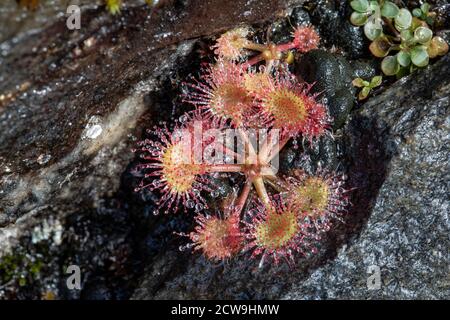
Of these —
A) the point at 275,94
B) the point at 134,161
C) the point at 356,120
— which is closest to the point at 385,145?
the point at 356,120

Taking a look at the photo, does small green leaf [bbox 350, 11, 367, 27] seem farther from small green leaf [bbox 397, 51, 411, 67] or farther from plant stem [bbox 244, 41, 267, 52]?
plant stem [bbox 244, 41, 267, 52]

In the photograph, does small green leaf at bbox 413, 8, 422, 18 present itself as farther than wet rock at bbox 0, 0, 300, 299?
Yes

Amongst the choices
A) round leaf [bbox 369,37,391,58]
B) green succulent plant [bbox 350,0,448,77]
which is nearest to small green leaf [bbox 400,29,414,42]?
green succulent plant [bbox 350,0,448,77]

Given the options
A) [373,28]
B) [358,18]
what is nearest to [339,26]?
[358,18]

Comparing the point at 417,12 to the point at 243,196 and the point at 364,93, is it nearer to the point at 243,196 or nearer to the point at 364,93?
the point at 364,93

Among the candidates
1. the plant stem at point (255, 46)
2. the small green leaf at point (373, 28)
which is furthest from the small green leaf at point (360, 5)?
the plant stem at point (255, 46)

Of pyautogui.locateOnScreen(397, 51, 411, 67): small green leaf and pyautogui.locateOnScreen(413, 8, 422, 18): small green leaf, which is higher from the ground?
pyautogui.locateOnScreen(413, 8, 422, 18): small green leaf
